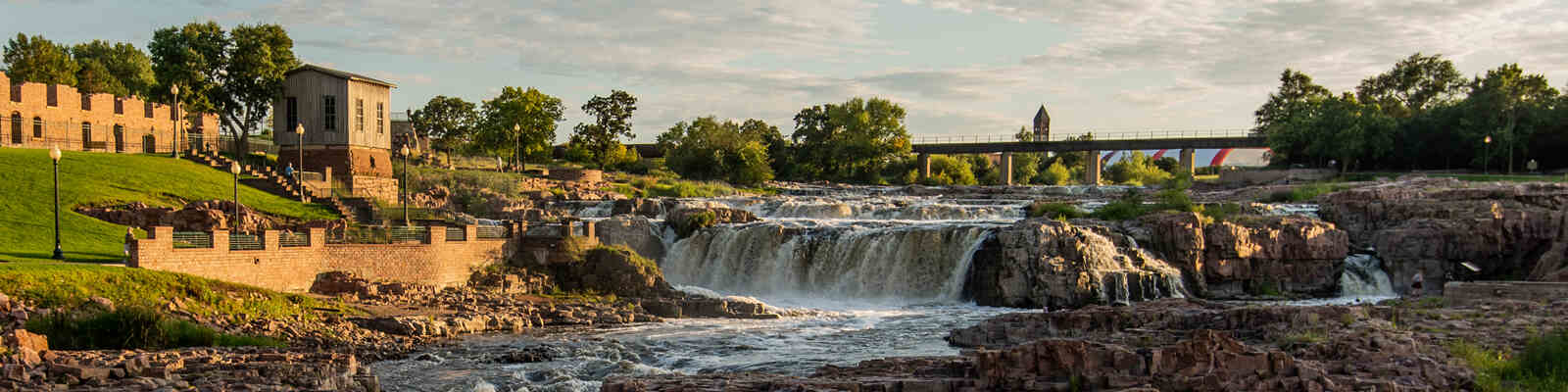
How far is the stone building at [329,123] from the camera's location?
136 ft

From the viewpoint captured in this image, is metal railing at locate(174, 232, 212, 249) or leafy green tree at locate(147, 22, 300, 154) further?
leafy green tree at locate(147, 22, 300, 154)

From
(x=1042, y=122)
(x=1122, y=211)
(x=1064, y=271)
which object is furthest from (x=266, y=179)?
(x=1042, y=122)

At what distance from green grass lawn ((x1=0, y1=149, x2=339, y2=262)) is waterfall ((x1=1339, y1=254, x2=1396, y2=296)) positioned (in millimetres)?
31124

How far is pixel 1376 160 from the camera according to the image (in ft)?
206

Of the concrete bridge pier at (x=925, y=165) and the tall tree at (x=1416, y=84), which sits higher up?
the tall tree at (x=1416, y=84)

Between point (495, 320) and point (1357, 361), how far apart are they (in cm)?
1738

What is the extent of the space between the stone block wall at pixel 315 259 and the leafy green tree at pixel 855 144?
4909cm

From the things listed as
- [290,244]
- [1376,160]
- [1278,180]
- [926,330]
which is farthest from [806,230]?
[1376,160]

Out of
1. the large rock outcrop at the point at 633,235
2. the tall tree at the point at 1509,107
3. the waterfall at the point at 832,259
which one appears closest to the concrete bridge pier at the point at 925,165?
the tall tree at the point at 1509,107

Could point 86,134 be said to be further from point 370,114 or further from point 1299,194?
point 1299,194

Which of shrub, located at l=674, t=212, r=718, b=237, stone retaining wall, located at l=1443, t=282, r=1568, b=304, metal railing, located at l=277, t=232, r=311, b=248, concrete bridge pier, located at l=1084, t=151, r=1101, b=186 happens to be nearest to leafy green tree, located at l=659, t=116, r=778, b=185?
concrete bridge pier, located at l=1084, t=151, r=1101, b=186

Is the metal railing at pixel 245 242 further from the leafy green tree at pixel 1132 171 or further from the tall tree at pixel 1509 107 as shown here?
the leafy green tree at pixel 1132 171

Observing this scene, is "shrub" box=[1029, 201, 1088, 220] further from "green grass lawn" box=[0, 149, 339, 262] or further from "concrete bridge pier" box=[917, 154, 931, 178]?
"concrete bridge pier" box=[917, 154, 931, 178]

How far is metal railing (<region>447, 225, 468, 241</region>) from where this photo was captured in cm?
2970
